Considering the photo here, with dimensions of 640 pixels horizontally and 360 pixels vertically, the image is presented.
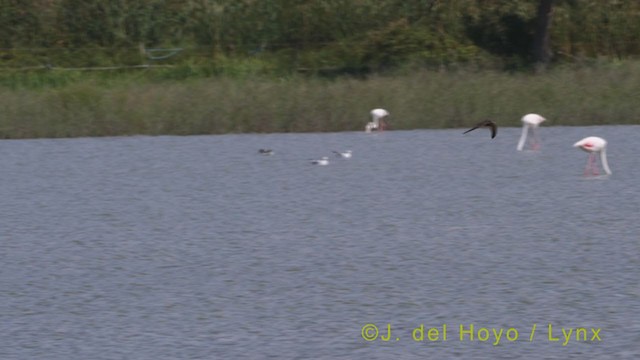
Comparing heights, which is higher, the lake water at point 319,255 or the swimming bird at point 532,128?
the swimming bird at point 532,128

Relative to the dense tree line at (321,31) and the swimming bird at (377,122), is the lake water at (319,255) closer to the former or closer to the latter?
the swimming bird at (377,122)

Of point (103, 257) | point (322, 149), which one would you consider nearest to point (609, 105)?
point (322, 149)

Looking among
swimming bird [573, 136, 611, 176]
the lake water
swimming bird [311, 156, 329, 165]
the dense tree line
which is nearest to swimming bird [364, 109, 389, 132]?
the lake water

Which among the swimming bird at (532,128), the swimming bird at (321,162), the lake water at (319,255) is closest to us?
the lake water at (319,255)

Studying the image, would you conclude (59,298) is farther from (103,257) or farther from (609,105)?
(609,105)

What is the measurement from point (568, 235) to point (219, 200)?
273 centimetres

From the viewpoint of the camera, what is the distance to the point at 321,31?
24344 mm

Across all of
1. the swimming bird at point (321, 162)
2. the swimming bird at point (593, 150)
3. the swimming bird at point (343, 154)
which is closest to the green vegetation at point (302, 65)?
the swimming bird at point (343, 154)

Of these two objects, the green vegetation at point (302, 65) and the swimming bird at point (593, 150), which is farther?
the green vegetation at point (302, 65)

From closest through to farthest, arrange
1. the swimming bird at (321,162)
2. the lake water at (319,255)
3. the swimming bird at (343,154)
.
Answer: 1. the lake water at (319,255)
2. the swimming bird at (321,162)
3. the swimming bird at (343,154)

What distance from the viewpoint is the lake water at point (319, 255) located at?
17.1ft

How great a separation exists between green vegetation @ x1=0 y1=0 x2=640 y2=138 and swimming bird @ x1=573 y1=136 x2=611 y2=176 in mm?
3746

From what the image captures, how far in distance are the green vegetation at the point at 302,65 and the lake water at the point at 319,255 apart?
2362 mm

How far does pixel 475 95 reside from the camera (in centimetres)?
1466
